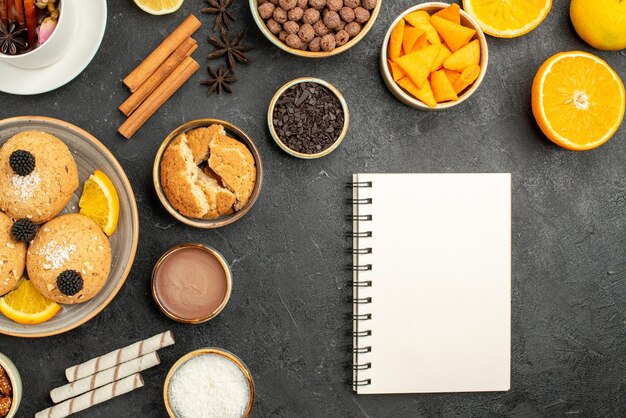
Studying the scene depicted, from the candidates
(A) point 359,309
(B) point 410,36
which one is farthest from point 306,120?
(A) point 359,309

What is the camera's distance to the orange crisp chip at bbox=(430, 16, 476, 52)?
2.01 metres

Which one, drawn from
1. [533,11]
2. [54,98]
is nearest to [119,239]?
[54,98]

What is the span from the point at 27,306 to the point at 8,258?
169 millimetres

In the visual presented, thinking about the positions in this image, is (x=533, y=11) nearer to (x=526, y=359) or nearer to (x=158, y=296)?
(x=526, y=359)

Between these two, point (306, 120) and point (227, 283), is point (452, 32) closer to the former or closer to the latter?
point (306, 120)

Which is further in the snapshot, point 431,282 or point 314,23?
point 431,282

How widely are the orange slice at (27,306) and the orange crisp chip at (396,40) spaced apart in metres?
1.27

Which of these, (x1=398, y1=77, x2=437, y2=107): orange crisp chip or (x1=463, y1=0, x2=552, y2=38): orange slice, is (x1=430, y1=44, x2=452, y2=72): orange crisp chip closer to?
(x1=398, y1=77, x2=437, y2=107): orange crisp chip

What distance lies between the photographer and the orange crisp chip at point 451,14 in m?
2.01

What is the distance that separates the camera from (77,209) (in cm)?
195

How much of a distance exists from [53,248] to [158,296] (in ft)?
1.17

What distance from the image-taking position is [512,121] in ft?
7.16

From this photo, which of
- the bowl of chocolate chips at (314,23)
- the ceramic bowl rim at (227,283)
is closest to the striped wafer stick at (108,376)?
the ceramic bowl rim at (227,283)

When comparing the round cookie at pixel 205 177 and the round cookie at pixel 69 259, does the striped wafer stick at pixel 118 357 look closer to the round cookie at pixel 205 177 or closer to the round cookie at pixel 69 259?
the round cookie at pixel 69 259
